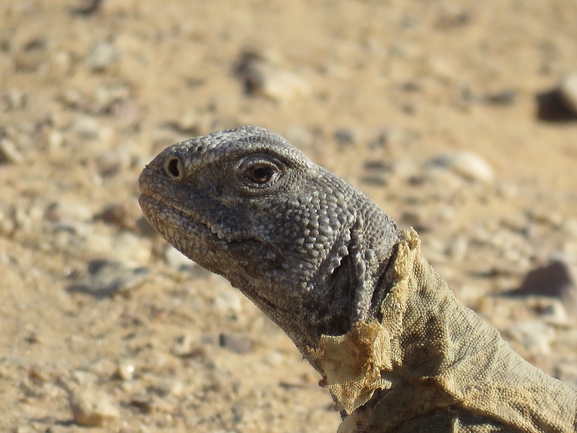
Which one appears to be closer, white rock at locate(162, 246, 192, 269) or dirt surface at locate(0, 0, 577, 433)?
dirt surface at locate(0, 0, 577, 433)

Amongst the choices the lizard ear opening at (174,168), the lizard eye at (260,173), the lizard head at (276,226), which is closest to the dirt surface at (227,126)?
the lizard head at (276,226)

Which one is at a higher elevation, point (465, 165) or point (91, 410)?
point (91, 410)

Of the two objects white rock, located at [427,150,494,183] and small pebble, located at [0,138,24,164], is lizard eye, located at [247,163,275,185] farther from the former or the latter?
white rock, located at [427,150,494,183]

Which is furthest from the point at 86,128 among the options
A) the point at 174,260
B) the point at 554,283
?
the point at 554,283

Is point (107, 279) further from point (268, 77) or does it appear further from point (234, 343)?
point (268, 77)

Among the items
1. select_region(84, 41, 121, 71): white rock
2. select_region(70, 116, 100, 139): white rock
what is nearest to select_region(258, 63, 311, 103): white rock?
select_region(84, 41, 121, 71): white rock

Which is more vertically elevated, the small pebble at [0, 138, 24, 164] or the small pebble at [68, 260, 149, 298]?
the small pebble at [68, 260, 149, 298]

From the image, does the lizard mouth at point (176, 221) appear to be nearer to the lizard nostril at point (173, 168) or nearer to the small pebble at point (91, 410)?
the lizard nostril at point (173, 168)

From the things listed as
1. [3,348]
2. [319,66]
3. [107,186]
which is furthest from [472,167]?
[3,348]

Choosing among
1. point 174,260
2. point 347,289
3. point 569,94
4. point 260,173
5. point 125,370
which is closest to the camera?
point 347,289
